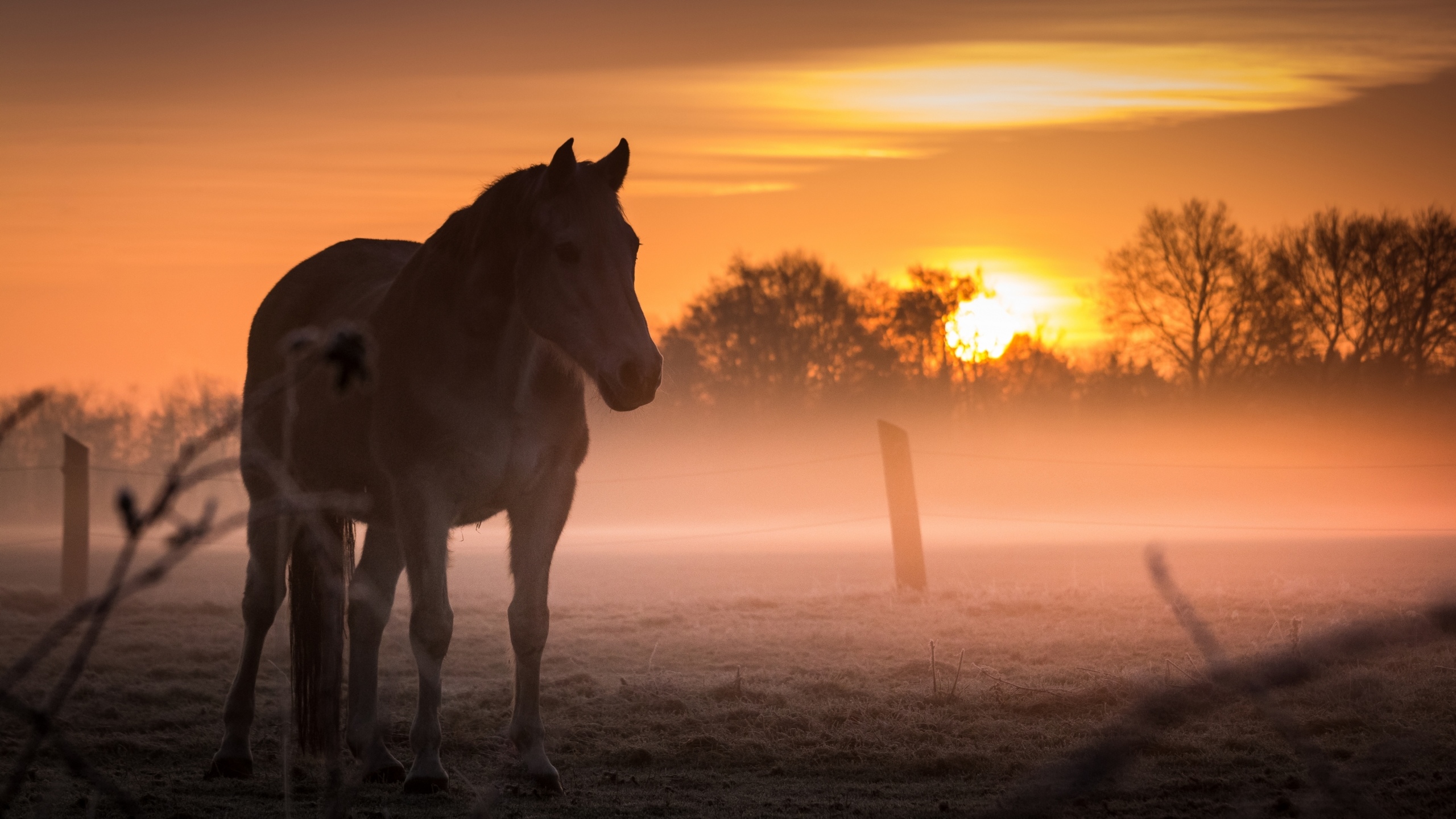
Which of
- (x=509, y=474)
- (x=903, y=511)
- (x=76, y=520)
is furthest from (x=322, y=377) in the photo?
(x=76, y=520)

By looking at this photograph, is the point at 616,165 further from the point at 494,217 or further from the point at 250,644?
the point at 250,644

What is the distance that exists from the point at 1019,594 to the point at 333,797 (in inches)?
342

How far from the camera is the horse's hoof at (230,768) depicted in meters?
4.56

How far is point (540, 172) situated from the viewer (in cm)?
428

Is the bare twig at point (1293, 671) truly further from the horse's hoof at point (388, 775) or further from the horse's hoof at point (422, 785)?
the horse's hoof at point (388, 775)

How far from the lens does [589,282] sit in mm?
4023

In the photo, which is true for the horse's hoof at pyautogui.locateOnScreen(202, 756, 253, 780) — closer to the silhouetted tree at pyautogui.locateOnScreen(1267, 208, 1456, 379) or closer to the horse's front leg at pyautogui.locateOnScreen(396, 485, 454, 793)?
the horse's front leg at pyautogui.locateOnScreen(396, 485, 454, 793)

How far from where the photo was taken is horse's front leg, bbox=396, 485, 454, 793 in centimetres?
424

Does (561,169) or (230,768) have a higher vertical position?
(561,169)

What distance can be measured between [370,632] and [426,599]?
2.19 ft

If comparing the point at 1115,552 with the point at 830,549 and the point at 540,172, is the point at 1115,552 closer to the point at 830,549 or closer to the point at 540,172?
the point at 830,549

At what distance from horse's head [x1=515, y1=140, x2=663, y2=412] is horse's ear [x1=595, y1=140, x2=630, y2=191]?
0.02 metres

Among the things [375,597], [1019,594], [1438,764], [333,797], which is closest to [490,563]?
[1019,594]

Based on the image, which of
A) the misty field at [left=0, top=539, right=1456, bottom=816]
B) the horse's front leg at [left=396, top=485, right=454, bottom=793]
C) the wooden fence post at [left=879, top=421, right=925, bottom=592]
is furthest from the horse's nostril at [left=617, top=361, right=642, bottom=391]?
the wooden fence post at [left=879, top=421, right=925, bottom=592]
